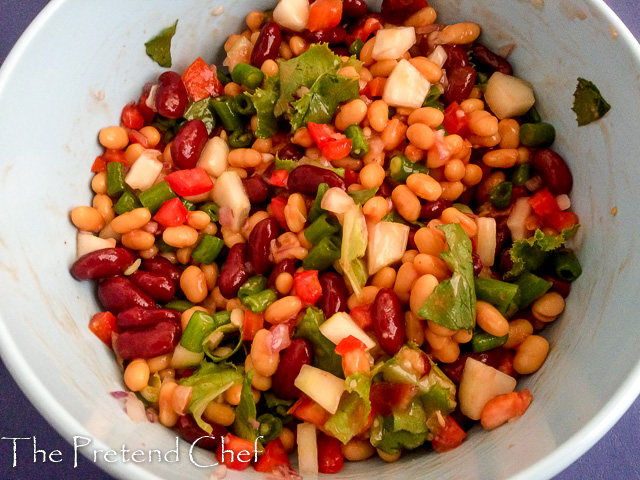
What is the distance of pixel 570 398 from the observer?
127 cm

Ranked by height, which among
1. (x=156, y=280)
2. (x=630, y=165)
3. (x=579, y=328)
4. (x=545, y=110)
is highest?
(x=630, y=165)

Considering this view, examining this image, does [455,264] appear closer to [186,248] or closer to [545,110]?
[545,110]

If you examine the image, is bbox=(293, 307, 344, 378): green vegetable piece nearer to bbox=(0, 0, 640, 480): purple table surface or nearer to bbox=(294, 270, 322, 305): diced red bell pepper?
bbox=(294, 270, 322, 305): diced red bell pepper

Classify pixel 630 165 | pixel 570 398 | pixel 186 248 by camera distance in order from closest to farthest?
pixel 570 398, pixel 630 165, pixel 186 248

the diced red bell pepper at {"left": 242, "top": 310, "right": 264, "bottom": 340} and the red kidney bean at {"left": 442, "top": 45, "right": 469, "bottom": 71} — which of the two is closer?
the diced red bell pepper at {"left": 242, "top": 310, "right": 264, "bottom": 340}

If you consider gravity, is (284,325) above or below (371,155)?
below

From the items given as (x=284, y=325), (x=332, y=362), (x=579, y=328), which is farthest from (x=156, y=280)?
(x=579, y=328)

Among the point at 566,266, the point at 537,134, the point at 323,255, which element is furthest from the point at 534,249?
the point at 323,255

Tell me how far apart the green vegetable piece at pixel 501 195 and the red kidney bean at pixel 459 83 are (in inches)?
12.0

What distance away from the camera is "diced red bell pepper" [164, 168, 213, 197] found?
1.64m

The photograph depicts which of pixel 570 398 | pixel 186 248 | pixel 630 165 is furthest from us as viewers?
pixel 186 248

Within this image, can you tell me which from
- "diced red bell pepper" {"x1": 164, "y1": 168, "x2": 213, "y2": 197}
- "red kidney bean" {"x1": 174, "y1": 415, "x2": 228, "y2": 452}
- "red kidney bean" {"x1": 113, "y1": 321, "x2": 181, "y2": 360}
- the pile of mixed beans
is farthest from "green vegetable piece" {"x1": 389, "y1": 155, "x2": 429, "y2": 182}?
"red kidney bean" {"x1": 174, "y1": 415, "x2": 228, "y2": 452}

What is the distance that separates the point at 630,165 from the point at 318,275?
0.86 meters

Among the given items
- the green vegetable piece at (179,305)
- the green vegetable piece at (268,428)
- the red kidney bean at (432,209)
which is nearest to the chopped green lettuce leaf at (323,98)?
the red kidney bean at (432,209)
